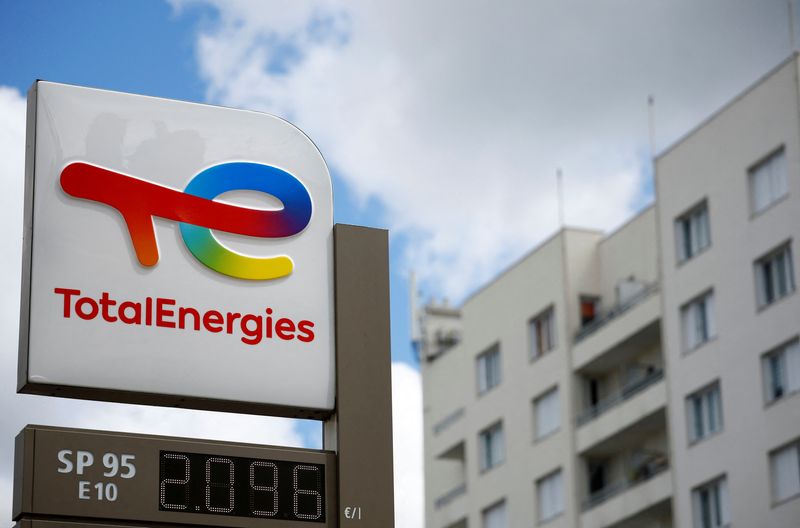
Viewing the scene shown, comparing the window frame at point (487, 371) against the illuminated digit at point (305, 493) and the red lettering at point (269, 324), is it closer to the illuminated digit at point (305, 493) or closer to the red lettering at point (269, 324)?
the red lettering at point (269, 324)

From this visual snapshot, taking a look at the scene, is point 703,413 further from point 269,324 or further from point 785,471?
point 269,324

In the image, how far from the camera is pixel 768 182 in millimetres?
49344

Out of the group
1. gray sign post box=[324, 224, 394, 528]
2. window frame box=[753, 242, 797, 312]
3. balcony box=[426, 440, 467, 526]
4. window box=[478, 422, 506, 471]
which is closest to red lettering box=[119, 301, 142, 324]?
gray sign post box=[324, 224, 394, 528]

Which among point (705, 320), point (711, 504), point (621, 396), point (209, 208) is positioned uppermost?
point (705, 320)

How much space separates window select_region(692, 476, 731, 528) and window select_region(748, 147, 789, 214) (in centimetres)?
851

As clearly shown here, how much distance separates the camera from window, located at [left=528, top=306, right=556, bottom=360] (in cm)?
6112

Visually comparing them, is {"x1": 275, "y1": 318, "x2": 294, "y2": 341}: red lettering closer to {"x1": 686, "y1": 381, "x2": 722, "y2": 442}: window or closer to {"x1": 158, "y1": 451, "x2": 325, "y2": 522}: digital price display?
{"x1": 158, "y1": 451, "x2": 325, "y2": 522}: digital price display

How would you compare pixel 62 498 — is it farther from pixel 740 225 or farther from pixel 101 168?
pixel 740 225

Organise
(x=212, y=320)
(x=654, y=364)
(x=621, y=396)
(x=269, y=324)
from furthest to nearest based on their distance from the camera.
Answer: (x=621, y=396), (x=654, y=364), (x=269, y=324), (x=212, y=320)

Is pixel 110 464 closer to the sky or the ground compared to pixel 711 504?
closer to the ground

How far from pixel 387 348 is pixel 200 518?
3.17 metres

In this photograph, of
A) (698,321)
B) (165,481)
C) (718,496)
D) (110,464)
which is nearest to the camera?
(110,464)

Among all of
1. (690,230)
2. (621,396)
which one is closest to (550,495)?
(621,396)

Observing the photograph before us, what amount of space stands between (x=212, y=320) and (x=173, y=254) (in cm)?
84
